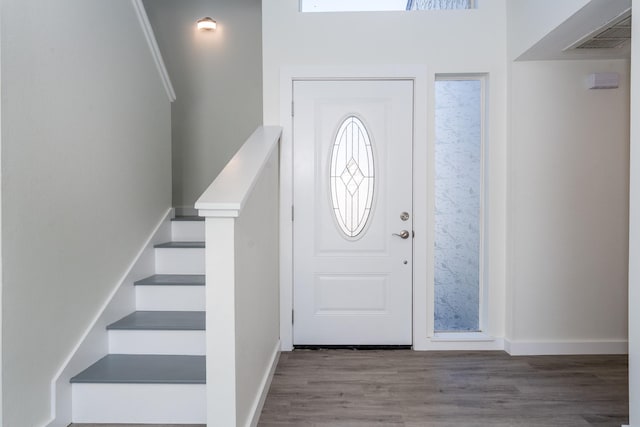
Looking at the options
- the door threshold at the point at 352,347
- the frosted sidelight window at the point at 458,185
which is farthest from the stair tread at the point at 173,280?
the frosted sidelight window at the point at 458,185

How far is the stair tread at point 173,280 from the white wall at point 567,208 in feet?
7.13

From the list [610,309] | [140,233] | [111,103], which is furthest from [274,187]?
[610,309]

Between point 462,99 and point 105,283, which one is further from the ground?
point 462,99

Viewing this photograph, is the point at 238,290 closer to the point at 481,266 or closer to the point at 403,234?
the point at 403,234

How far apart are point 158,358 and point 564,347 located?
8.97ft

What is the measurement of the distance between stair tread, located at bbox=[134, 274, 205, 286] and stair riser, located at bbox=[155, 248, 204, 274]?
0.12ft

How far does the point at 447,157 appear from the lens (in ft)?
11.3

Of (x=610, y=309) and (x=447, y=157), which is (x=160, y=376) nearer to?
(x=447, y=157)

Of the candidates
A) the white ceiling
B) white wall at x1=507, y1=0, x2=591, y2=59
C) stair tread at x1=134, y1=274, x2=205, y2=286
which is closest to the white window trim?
white wall at x1=507, y1=0, x2=591, y2=59

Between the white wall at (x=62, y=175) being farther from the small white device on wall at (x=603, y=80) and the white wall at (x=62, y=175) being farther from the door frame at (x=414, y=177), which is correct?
the small white device on wall at (x=603, y=80)

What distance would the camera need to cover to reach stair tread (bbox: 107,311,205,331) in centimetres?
247

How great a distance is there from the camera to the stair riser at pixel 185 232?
11.3ft

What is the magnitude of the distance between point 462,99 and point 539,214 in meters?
1.02

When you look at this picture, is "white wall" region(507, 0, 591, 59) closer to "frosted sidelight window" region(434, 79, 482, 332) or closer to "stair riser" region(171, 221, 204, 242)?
"frosted sidelight window" region(434, 79, 482, 332)
